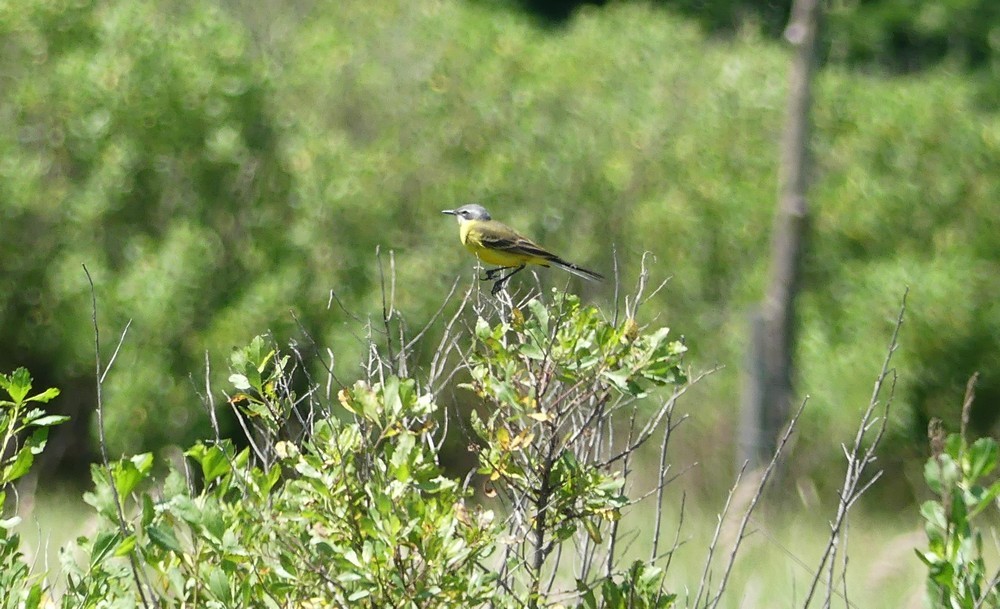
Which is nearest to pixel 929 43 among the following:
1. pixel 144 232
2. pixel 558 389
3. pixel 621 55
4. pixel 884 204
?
pixel 621 55

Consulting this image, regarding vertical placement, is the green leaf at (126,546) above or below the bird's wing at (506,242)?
above

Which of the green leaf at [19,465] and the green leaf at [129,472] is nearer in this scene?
the green leaf at [129,472]

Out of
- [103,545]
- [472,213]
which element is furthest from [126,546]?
[472,213]

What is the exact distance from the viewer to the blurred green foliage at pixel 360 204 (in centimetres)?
1773

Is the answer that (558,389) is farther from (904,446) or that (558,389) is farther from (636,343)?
(904,446)

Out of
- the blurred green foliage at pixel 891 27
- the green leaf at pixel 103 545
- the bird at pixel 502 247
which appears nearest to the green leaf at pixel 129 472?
the green leaf at pixel 103 545

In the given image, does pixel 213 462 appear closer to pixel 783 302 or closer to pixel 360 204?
pixel 783 302

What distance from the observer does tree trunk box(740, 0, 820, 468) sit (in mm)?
12492

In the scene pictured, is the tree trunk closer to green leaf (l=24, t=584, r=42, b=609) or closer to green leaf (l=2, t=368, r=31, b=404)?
green leaf (l=2, t=368, r=31, b=404)

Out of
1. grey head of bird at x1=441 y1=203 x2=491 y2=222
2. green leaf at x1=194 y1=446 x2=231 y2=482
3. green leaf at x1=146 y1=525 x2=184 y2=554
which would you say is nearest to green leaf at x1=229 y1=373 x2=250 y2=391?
green leaf at x1=194 y1=446 x2=231 y2=482

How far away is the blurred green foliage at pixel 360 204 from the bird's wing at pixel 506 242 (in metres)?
9.75

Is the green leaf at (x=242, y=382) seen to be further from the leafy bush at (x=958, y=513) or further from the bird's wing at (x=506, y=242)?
the bird's wing at (x=506, y=242)

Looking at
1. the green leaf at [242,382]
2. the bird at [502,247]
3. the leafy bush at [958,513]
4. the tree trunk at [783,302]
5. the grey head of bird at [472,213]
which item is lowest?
the tree trunk at [783,302]

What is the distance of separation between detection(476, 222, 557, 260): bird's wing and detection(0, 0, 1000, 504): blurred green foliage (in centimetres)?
975
